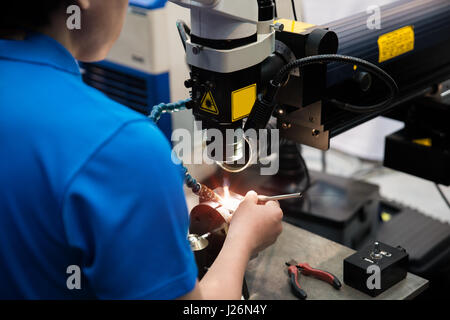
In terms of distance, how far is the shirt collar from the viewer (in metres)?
0.65

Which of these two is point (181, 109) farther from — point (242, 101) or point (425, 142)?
point (425, 142)

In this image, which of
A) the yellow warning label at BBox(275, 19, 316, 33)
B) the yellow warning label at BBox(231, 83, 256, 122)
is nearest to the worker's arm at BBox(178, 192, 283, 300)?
the yellow warning label at BBox(231, 83, 256, 122)

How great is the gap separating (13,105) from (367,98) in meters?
0.77

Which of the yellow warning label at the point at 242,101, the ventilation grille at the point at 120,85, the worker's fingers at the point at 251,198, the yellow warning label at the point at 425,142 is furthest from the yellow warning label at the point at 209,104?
the ventilation grille at the point at 120,85

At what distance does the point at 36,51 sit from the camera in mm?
653

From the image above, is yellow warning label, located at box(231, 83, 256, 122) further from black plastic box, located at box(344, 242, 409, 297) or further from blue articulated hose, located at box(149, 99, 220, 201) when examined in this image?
black plastic box, located at box(344, 242, 409, 297)

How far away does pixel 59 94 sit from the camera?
613mm

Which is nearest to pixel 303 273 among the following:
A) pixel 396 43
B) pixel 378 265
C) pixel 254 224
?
pixel 378 265

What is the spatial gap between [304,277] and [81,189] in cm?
62

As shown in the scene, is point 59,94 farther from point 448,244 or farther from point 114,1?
point 448,244

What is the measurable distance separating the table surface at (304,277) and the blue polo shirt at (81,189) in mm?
438
